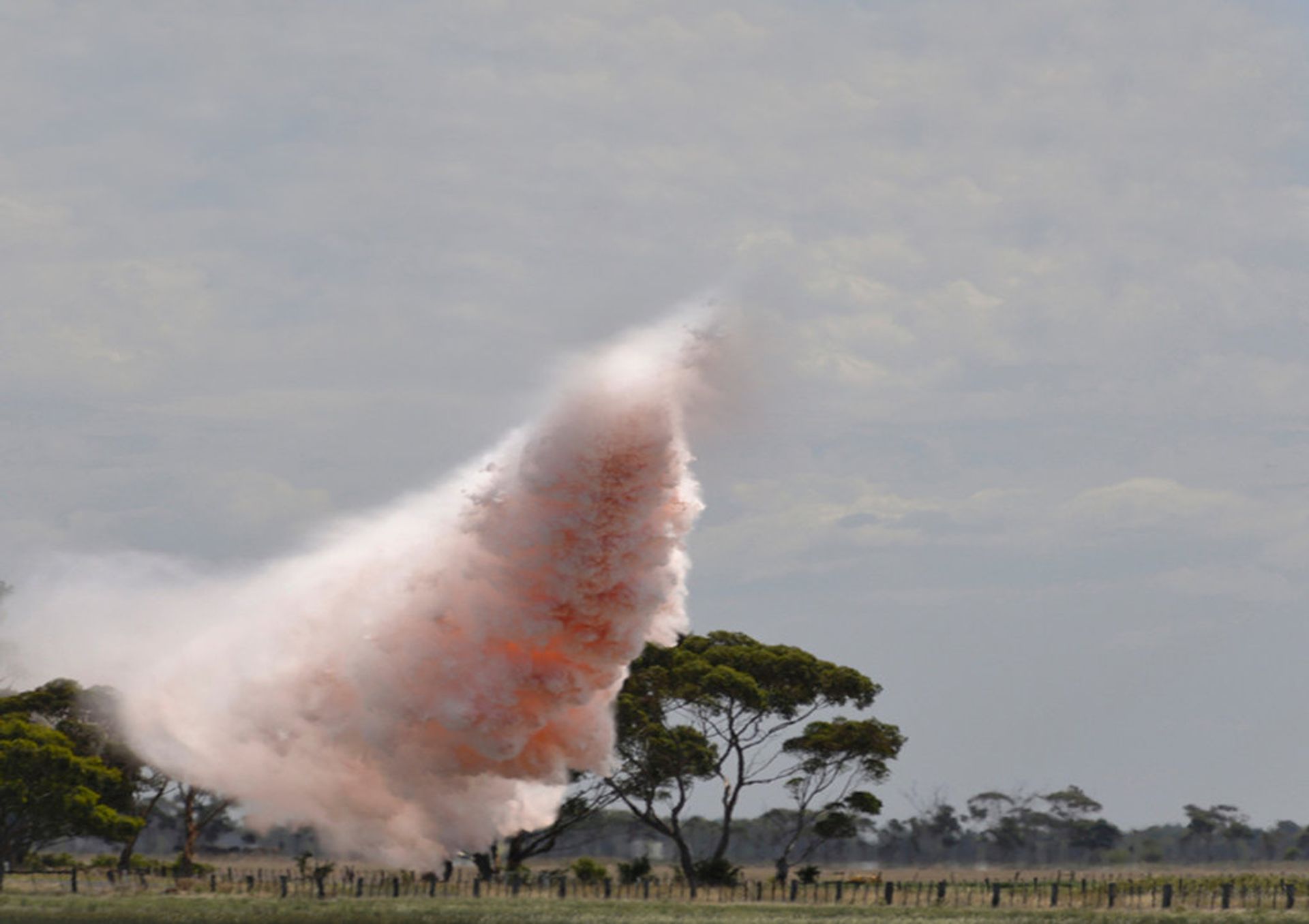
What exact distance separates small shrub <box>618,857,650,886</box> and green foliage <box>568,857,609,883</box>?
3.46 feet

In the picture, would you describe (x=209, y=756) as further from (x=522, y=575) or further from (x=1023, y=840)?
(x=1023, y=840)

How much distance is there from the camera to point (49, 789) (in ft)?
243

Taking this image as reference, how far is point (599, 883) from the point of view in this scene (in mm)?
71688

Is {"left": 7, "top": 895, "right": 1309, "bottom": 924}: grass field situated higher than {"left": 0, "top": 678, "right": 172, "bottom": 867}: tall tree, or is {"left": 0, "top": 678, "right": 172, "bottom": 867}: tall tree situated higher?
{"left": 0, "top": 678, "right": 172, "bottom": 867}: tall tree

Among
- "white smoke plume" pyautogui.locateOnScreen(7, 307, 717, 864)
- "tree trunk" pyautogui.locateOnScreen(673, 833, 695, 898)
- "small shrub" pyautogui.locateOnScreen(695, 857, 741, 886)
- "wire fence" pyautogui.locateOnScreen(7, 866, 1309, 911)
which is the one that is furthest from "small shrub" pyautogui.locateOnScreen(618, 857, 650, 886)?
"white smoke plume" pyautogui.locateOnScreen(7, 307, 717, 864)

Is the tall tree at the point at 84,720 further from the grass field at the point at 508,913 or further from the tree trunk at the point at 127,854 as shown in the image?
the grass field at the point at 508,913

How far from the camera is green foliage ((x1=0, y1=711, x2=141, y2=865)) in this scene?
7331 centimetres

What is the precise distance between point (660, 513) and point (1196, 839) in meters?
162

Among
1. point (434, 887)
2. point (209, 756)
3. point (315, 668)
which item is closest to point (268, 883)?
point (434, 887)

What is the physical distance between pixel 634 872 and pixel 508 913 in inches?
930

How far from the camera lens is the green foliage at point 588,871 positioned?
7469 centimetres

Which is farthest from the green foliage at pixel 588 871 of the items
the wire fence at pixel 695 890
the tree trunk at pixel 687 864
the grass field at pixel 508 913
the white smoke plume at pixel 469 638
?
the white smoke plume at pixel 469 638

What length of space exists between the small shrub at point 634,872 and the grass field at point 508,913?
11.4 metres

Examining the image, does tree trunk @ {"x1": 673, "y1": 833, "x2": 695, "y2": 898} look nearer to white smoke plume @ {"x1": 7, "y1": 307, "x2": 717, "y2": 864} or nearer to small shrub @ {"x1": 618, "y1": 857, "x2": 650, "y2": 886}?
small shrub @ {"x1": 618, "y1": 857, "x2": 650, "y2": 886}
